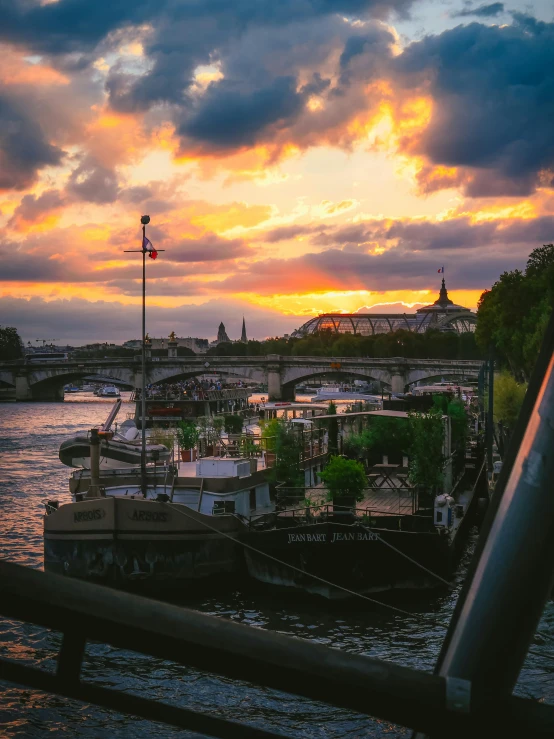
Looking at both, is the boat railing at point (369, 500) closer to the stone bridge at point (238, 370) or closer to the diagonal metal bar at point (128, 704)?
the diagonal metal bar at point (128, 704)

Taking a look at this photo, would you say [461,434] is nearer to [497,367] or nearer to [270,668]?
[270,668]

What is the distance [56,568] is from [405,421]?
35.9 feet

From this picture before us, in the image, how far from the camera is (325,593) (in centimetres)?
1906

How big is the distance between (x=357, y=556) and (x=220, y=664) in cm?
1822

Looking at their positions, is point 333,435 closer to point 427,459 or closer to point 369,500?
point 369,500

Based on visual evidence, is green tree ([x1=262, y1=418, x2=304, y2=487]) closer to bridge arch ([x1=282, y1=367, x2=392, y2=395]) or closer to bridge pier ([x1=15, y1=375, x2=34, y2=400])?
bridge arch ([x1=282, y1=367, x2=392, y2=395])

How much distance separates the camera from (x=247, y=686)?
14.0 metres

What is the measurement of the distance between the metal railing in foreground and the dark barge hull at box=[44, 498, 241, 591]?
18.7 metres

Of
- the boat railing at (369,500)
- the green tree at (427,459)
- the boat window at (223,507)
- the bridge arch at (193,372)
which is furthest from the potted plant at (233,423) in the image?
the bridge arch at (193,372)

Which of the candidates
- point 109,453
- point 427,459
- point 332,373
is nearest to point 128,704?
point 427,459

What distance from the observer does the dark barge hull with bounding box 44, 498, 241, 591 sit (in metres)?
19.8

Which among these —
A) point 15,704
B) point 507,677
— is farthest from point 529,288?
point 507,677

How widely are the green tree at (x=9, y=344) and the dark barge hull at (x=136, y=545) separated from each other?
138395 millimetres

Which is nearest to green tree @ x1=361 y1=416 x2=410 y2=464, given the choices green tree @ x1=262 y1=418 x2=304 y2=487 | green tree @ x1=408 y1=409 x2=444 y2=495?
green tree @ x1=408 y1=409 x2=444 y2=495
